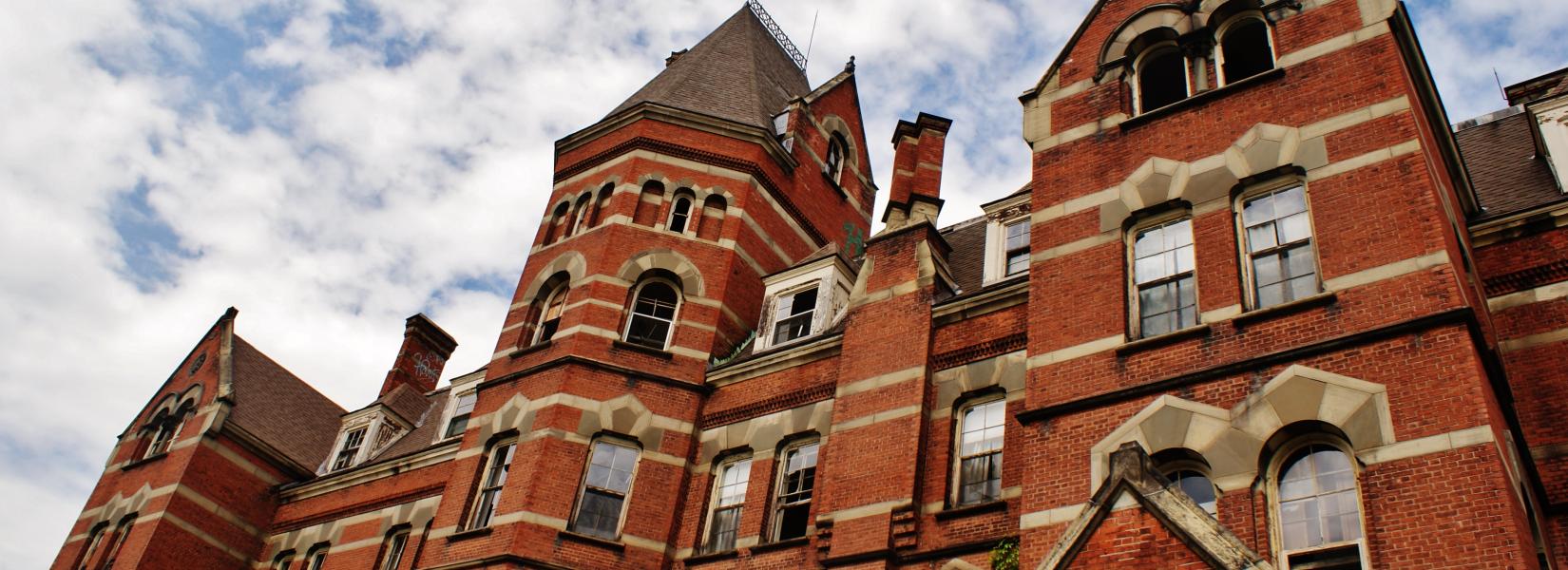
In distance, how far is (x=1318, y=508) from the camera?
11367 millimetres

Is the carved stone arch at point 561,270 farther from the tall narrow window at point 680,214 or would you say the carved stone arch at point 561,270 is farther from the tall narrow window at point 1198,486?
the tall narrow window at point 1198,486

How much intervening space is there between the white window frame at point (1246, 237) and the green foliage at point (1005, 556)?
157 inches

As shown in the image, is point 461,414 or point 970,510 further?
point 461,414

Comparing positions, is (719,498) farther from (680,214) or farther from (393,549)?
(393,549)

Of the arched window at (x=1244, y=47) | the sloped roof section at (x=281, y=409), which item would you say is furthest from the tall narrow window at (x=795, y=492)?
the sloped roof section at (x=281, y=409)

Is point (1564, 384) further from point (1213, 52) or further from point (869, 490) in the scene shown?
point (869, 490)

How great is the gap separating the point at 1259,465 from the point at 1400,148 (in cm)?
399

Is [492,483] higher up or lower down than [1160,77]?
lower down

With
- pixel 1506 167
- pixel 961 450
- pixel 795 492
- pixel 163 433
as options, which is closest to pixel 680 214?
pixel 795 492

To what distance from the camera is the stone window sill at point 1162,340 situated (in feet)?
43.4

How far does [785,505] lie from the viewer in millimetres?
18688

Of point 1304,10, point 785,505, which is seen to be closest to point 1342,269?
point 1304,10

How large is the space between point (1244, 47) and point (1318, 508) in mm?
7141

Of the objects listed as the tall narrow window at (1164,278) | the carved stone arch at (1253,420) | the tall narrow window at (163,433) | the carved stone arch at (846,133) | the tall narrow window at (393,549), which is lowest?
the carved stone arch at (1253,420)
